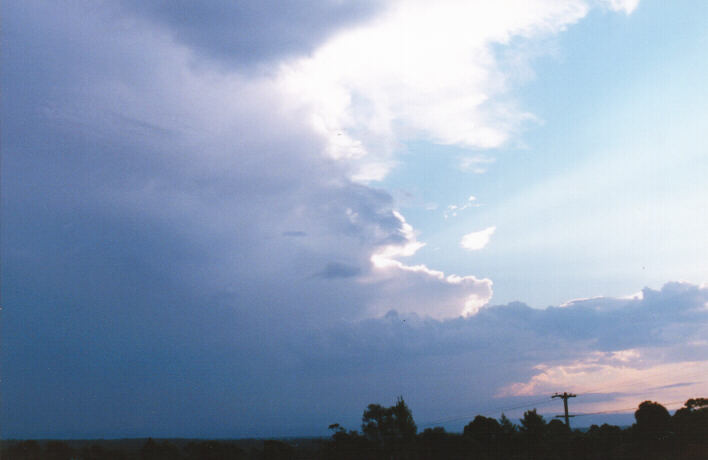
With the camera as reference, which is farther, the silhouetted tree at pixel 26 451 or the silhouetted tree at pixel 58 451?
the silhouetted tree at pixel 26 451

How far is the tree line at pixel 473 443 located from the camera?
2741 inches

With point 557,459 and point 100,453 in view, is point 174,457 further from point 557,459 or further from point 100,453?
point 557,459

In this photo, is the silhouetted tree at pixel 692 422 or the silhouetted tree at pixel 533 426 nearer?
the silhouetted tree at pixel 692 422

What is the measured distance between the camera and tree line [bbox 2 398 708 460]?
69625mm

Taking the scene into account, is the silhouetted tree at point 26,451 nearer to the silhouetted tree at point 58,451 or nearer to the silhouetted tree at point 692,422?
the silhouetted tree at point 58,451

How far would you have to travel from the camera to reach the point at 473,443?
243ft

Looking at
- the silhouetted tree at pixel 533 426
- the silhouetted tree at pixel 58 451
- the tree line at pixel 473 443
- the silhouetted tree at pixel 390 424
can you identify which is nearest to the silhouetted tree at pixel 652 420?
the tree line at pixel 473 443

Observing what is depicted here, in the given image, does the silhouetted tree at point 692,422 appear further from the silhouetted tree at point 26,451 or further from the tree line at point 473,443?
the silhouetted tree at point 26,451

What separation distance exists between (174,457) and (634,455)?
5969 cm

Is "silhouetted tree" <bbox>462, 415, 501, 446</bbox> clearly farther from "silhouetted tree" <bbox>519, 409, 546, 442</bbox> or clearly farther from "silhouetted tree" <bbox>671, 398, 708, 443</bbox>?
"silhouetted tree" <bbox>671, 398, 708, 443</bbox>

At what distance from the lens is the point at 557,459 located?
2761 inches

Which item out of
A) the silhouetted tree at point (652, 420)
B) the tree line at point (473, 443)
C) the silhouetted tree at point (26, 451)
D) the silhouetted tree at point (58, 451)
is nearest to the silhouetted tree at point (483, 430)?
the tree line at point (473, 443)

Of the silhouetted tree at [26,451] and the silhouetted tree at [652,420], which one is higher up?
the silhouetted tree at [652,420]

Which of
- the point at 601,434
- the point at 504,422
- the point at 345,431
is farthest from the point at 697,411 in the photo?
the point at 345,431
